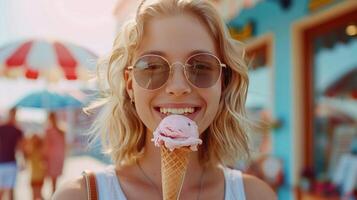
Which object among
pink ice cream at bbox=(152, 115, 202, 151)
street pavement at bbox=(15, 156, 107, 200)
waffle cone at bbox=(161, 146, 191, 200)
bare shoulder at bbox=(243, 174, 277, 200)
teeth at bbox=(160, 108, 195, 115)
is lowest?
street pavement at bbox=(15, 156, 107, 200)

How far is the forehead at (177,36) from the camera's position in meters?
1.34

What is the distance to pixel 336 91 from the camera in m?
5.74

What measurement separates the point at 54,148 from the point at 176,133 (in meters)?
5.32

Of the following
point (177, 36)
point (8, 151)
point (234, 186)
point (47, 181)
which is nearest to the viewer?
point (177, 36)

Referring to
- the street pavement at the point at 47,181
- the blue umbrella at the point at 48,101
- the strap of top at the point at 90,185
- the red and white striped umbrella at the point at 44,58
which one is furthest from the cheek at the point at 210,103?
the blue umbrella at the point at 48,101

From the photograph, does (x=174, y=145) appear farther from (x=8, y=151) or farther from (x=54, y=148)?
(x=8, y=151)

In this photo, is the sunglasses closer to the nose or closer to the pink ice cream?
the nose

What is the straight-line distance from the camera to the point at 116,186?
1.46 metres

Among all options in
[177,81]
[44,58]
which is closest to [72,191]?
[177,81]

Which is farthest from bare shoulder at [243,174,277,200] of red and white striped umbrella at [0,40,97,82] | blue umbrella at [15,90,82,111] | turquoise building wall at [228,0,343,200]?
blue umbrella at [15,90,82,111]

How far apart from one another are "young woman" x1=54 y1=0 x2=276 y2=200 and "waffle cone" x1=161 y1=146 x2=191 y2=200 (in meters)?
0.11

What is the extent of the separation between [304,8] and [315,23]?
22 centimetres

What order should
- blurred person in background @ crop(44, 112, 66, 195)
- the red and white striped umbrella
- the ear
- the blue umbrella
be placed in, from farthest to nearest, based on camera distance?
1. the blue umbrella
2. blurred person in background @ crop(44, 112, 66, 195)
3. the red and white striped umbrella
4. the ear

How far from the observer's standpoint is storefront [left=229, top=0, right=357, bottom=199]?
5.48 metres
